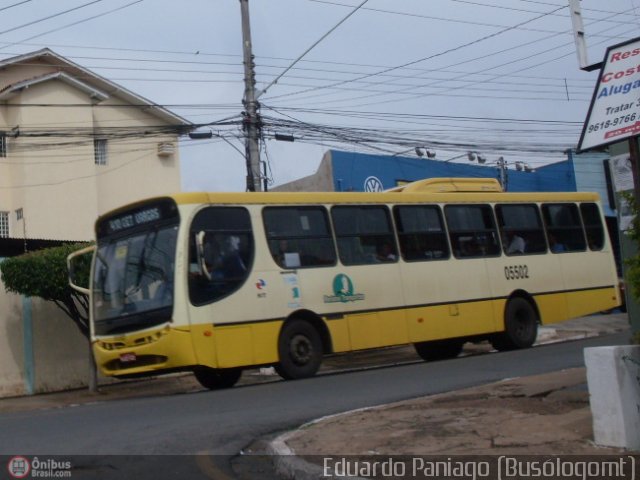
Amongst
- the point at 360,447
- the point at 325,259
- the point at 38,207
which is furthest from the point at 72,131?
the point at 360,447

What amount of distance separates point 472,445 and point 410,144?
58.4 feet

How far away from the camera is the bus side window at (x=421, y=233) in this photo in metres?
16.1

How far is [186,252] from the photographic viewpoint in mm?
12906

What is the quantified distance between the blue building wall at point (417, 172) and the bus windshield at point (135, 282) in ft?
46.6

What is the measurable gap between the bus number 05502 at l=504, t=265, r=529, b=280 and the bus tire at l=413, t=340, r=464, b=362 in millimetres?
1734

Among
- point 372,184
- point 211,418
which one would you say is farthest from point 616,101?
point 372,184

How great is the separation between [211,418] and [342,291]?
17.1ft

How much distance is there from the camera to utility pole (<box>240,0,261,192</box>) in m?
21.5

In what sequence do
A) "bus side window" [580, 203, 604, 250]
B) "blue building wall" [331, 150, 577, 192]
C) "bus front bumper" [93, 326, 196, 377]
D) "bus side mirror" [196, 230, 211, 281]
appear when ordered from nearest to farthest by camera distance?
"bus front bumper" [93, 326, 196, 377], "bus side mirror" [196, 230, 211, 281], "bus side window" [580, 203, 604, 250], "blue building wall" [331, 150, 577, 192]

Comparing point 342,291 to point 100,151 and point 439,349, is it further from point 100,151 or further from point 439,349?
point 100,151

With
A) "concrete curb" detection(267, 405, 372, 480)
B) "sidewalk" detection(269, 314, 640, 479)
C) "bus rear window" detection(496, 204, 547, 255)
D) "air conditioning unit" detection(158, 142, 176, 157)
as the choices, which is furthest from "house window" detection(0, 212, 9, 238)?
"concrete curb" detection(267, 405, 372, 480)

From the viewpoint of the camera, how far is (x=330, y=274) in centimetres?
1477

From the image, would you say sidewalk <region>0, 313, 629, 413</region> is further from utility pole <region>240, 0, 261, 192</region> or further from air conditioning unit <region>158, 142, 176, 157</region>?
air conditioning unit <region>158, 142, 176, 157</region>

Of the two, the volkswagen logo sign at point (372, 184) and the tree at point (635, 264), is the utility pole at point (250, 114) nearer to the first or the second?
the volkswagen logo sign at point (372, 184)
